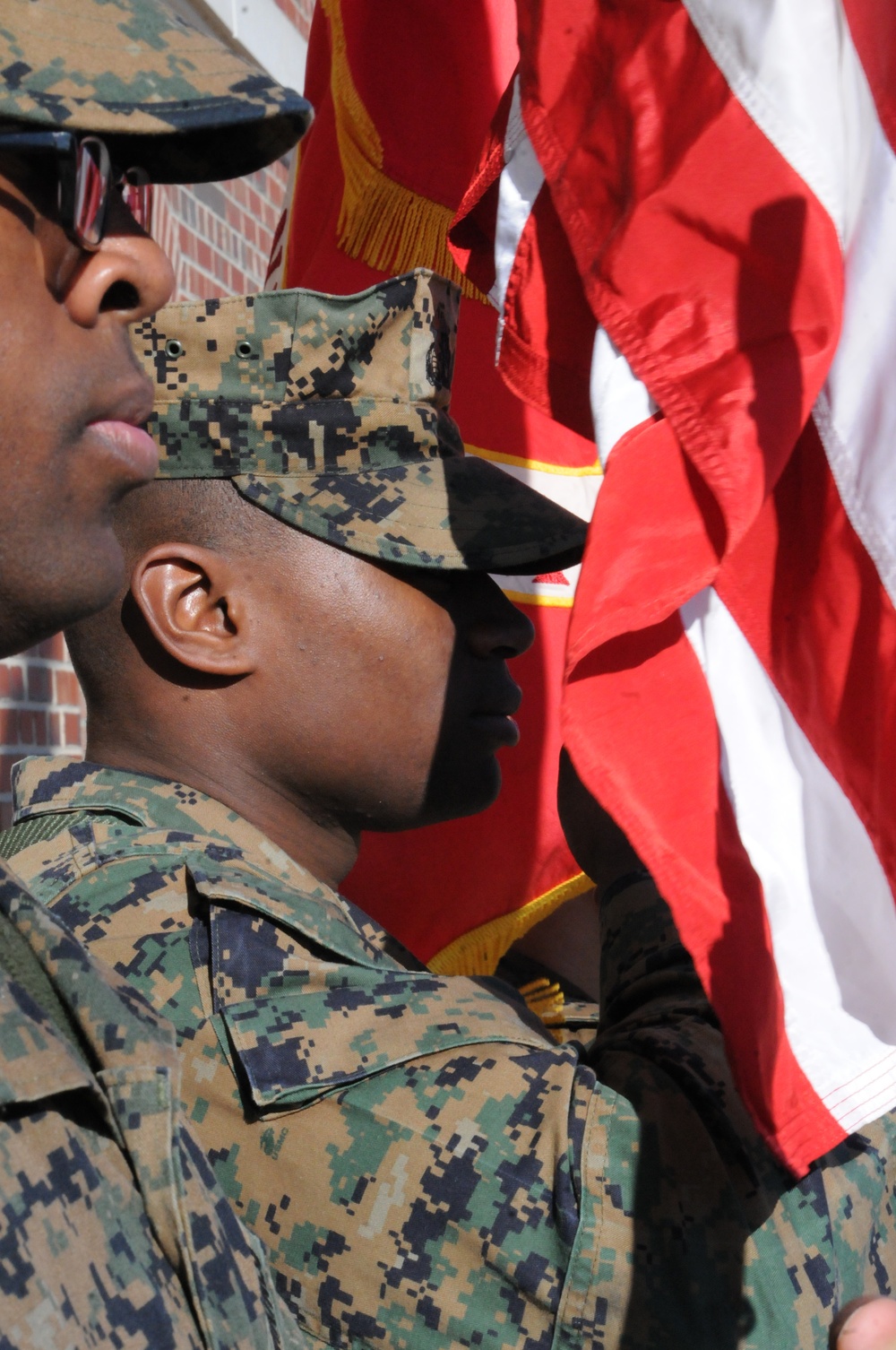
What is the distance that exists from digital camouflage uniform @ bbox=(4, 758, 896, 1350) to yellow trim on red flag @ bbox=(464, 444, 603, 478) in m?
1.06

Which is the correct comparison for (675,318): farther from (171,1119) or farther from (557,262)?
(171,1119)

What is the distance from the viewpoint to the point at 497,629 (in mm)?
1583

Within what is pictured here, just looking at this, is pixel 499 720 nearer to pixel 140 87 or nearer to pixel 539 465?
pixel 539 465

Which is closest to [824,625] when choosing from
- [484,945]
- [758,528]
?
[758,528]

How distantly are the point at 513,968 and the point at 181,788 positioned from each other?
841mm

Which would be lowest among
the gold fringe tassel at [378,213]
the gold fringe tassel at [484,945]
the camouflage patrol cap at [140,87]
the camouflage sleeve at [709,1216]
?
the gold fringe tassel at [484,945]

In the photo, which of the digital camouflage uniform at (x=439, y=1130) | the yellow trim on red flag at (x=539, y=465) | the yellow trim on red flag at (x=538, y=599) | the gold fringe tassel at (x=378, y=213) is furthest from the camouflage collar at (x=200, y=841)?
the gold fringe tassel at (x=378, y=213)

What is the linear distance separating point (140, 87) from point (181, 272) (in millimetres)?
2983

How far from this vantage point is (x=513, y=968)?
2.09 meters

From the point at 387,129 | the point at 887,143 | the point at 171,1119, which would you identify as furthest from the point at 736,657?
the point at 387,129

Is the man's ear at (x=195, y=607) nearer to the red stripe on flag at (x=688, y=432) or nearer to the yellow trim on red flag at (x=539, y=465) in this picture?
the red stripe on flag at (x=688, y=432)

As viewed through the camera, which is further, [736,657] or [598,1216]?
[736,657]

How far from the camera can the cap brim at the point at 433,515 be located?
1493 millimetres

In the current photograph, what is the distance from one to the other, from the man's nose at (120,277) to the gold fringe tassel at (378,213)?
1.20m
